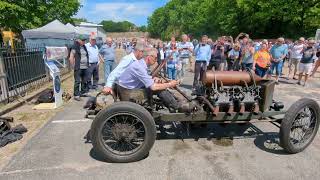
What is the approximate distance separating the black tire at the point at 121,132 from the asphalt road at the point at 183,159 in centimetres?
13

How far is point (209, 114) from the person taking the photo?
487 centimetres

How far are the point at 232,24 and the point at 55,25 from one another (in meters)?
32.3

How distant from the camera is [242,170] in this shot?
429 cm

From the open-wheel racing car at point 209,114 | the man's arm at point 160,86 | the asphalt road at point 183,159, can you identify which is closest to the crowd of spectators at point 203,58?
the asphalt road at point 183,159

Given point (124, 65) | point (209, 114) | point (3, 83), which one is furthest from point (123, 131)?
point (3, 83)

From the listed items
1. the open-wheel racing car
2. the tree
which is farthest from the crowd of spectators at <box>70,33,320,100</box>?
the tree

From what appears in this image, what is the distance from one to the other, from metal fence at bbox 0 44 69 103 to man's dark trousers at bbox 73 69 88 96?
5.10ft

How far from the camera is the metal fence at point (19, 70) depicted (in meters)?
8.16

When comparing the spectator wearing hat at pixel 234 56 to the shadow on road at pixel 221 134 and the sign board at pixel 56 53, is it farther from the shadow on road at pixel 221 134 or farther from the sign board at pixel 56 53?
the sign board at pixel 56 53

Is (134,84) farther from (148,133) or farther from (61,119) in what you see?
(61,119)

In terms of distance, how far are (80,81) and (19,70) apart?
1.96 m

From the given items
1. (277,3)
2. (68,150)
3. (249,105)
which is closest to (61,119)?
(68,150)

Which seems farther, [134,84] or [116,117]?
[134,84]

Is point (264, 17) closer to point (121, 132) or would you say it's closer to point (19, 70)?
point (19, 70)
